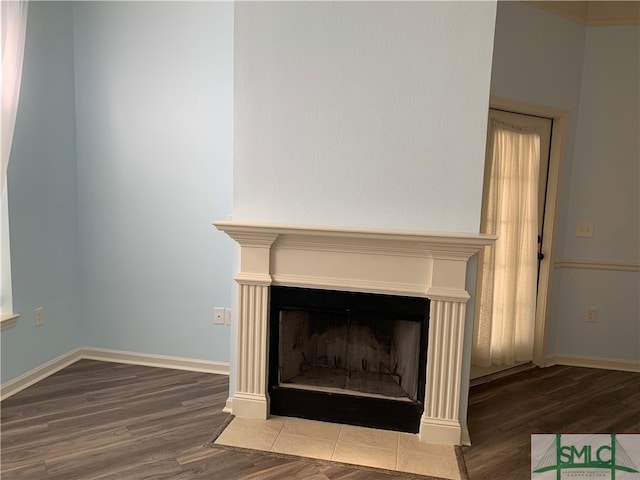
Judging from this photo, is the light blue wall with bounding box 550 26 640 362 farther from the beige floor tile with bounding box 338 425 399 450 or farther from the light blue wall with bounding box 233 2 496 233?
the beige floor tile with bounding box 338 425 399 450

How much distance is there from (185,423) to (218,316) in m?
0.82

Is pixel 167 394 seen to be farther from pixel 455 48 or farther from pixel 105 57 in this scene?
pixel 455 48

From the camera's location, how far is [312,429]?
8.39 feet

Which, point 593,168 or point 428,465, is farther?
point 593,168

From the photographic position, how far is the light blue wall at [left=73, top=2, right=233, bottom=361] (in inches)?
121

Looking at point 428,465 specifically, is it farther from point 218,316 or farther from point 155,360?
point 155,360

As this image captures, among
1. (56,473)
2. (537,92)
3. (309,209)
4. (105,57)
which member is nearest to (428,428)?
(309,209)

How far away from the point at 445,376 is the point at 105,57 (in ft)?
9.79

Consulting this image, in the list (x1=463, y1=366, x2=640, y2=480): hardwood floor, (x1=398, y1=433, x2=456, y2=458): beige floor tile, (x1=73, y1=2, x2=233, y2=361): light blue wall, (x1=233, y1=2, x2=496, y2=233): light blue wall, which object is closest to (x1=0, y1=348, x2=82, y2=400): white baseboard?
(x1=73, y1=2, x2=233, y2=361): light blue wall

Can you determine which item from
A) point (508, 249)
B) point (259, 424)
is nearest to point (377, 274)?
point (259, 424)

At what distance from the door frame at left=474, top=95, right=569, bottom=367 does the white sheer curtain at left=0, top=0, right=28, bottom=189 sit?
3093 millimetres

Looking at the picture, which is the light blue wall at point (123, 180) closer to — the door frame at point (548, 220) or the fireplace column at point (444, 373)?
the fireplace column at point (444, 373)

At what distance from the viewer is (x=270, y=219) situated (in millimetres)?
2572

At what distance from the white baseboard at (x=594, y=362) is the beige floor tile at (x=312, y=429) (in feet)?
6.62
